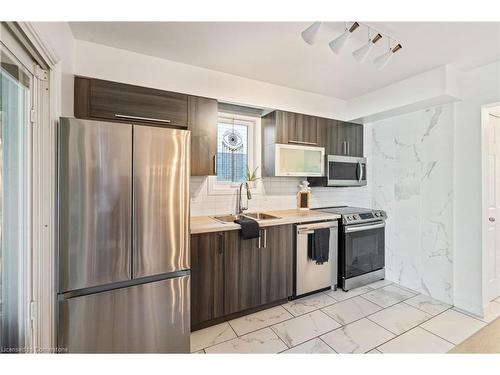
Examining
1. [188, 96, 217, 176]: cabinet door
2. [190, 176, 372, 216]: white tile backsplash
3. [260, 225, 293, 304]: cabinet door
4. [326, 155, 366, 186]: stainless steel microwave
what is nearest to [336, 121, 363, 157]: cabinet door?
[326, 155, 366, 186]: stainless steel microwave

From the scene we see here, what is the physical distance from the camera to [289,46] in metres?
1.95

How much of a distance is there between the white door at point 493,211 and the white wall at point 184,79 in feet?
6.06

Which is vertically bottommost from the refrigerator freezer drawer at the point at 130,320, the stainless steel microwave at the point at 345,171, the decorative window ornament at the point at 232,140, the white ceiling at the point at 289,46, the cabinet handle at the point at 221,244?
the refrigerator freezer drawer at the point at 130,320

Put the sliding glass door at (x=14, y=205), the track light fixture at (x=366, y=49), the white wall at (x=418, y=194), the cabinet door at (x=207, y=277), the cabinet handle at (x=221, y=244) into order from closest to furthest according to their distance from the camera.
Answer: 1. the sliding glass door at (x=14, y=205)
2. the track light fixture at (x=366, y=49)
3. the cabinet door at (x=207, y=277)
4. the cabinet handle at (x=221, y=244)
5. the white wall at (x=418, y=194)

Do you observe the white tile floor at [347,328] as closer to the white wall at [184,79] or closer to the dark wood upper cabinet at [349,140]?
the dark wood upper cabinet at [349,140]

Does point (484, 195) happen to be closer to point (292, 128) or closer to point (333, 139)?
point (333, 139)

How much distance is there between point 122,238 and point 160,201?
0.32m

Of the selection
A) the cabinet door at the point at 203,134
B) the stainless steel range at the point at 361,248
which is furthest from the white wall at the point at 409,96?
the cabinet door at the point at 203,134

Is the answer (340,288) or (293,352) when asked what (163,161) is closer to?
(293,352)

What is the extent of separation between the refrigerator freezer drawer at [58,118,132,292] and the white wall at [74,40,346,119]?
0.87 metres

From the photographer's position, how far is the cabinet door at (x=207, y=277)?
6.72ft

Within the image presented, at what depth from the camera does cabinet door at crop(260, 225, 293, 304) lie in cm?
240

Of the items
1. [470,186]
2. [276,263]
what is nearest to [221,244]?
[276,263]

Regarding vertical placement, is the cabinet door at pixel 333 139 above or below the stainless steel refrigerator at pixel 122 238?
above
